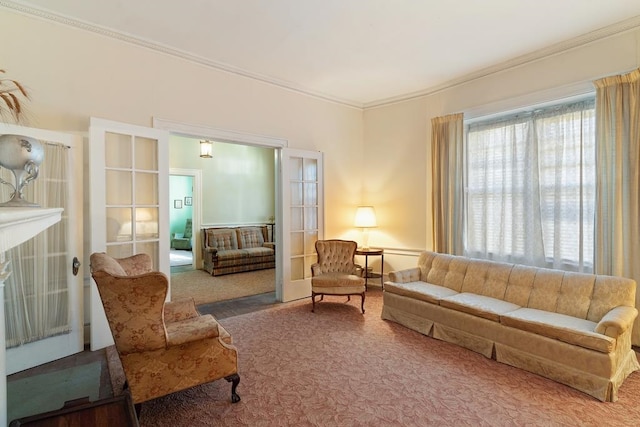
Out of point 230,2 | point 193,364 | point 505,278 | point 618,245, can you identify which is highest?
point 230,2

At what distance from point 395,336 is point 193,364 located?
7.21 feet

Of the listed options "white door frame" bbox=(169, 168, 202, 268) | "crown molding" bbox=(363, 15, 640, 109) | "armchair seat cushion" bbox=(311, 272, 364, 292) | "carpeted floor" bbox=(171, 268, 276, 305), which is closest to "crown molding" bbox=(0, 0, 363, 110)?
"crown molding" bbox=(363, 15, 640, 109)

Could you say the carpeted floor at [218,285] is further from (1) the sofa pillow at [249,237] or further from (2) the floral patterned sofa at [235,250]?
(1) the sofa pillow at [249,237]

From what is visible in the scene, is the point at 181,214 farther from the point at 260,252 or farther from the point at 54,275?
the point at 54,275

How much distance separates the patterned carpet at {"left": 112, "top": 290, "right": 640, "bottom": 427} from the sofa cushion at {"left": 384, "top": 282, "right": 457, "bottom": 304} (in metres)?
0.45

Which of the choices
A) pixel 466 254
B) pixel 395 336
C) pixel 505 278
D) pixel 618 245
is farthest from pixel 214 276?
pixel 618 245

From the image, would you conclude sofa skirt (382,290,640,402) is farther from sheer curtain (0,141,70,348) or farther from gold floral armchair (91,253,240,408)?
sheer curtain (0,141,70,348)

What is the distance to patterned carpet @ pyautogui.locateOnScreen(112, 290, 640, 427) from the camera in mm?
2191

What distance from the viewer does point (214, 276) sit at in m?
6.76

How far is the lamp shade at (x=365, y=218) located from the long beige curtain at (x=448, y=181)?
1003 millimetres

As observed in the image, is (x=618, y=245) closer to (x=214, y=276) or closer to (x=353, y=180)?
(x=353, y=180)

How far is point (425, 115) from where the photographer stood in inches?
199

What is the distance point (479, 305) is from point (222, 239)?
5692 millimetres

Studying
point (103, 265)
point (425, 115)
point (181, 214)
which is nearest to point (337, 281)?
point (103, 265)
